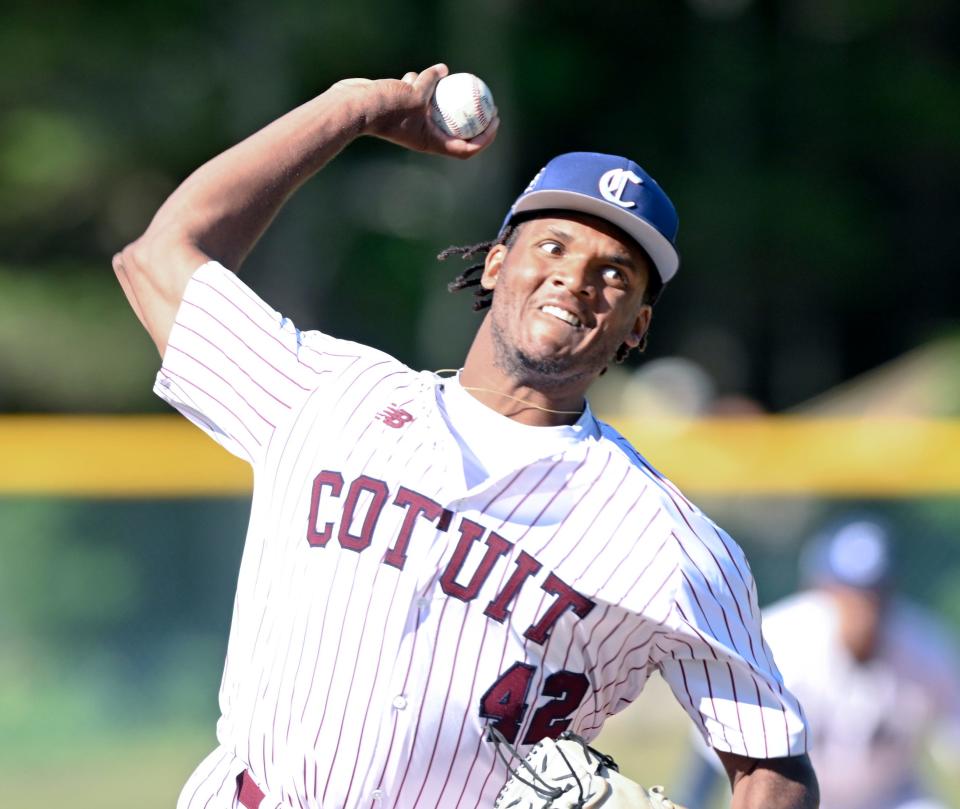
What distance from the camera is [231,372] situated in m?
2.77

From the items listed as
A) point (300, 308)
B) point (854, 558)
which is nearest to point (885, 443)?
point (854, 558)

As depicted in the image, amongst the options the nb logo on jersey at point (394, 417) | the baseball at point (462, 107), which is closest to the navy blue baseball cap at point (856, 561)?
the baseball at point (462, 107)

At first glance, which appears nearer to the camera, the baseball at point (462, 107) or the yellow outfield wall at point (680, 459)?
the baseball at point (462, 107)

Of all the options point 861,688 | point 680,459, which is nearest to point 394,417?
point 861,688

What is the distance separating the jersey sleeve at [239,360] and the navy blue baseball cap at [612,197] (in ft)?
1.50

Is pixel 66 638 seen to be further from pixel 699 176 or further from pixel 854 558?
pixel 699 176

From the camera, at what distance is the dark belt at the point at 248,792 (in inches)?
105

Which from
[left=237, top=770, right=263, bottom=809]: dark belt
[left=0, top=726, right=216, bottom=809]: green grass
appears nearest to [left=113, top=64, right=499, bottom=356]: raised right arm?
[left=237, top=770, right=263, bottom=809]: dark belt

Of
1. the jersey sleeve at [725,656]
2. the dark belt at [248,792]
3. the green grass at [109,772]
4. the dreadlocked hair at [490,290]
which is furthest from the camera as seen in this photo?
the green grass at [109,772]

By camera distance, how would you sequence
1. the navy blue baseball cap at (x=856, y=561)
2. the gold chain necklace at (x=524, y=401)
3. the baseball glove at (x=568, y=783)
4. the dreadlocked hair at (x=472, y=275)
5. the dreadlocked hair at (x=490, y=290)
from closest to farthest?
the baseball glove at (x=568, y=783) < the gold chain necklace at (x=524, y=401) < the dreadlocked hair at (x=490, y=290) < the dreadlocked hair at (x=472, y=275) < the navy blue baseball cap at (x=856, y=561)

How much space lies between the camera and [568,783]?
2455 millimetres

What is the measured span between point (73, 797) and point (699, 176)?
10353mm

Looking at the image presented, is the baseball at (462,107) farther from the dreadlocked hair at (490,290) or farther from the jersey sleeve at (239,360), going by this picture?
the jersey sleeve at (239,360)

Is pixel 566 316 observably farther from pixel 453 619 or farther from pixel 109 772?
pixel 109 772
